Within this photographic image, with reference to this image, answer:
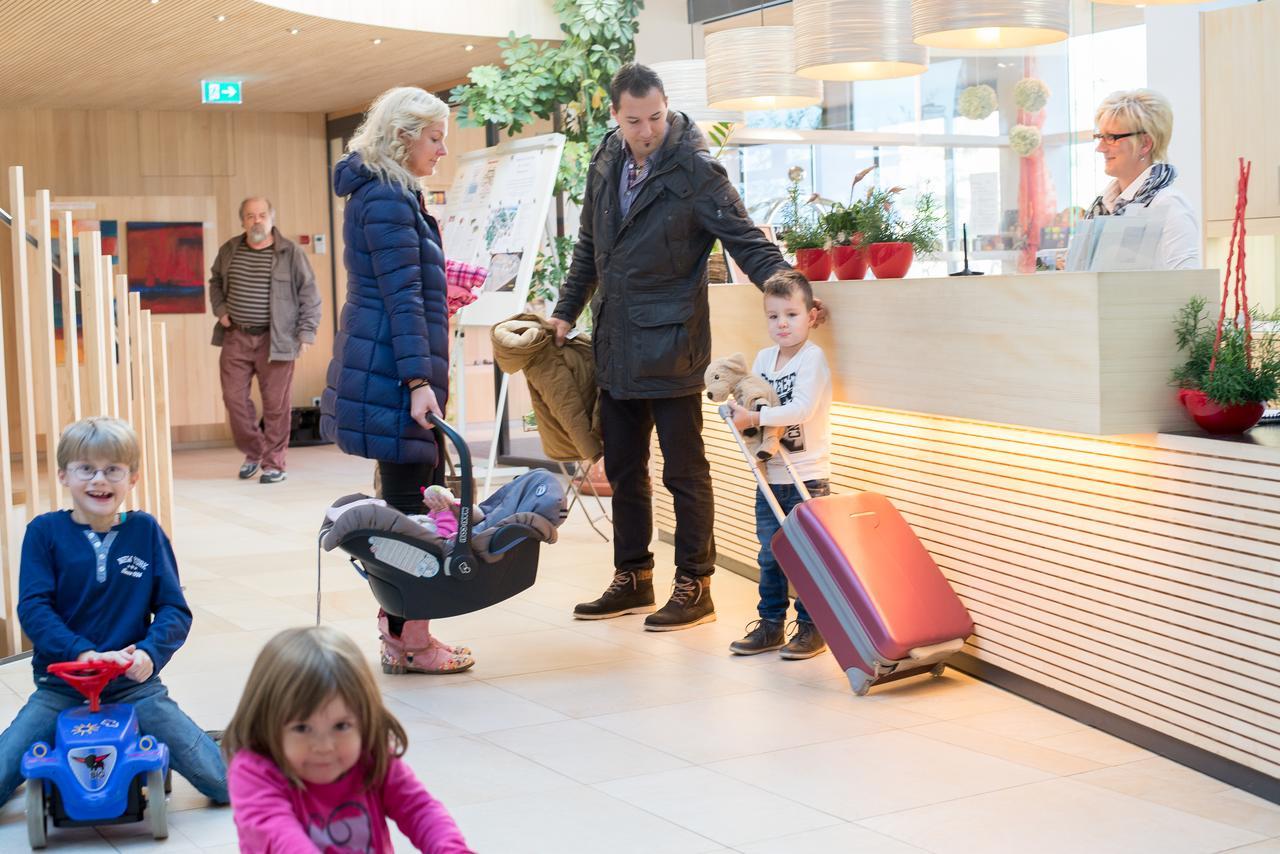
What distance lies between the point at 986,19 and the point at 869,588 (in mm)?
1874

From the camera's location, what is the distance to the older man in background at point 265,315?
9758mm

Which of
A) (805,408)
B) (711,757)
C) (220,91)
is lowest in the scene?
(711,757)

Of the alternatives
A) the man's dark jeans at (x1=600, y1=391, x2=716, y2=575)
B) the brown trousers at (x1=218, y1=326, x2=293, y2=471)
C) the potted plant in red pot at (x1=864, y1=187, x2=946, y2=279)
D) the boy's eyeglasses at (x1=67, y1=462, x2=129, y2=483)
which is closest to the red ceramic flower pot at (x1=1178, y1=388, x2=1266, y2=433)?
the potted plant in red pot at (x1=864, y1=187, x2=946, y2=279)

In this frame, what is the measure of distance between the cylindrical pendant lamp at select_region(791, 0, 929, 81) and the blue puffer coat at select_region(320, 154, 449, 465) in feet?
5.92

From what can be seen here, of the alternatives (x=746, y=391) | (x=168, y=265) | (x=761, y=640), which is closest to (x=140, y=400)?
(x=746, y=391)

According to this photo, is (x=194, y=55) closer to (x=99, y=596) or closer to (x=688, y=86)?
(x=688, y=86)

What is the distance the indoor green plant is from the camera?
135 inches

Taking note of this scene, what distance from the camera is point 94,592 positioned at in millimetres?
3217

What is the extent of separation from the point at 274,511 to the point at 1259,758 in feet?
20.1

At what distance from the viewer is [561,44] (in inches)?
Answer: 371

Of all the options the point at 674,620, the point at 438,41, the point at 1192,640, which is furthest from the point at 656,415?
the point at 438,41

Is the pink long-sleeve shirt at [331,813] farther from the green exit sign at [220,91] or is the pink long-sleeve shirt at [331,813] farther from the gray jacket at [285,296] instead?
the green exit sign at [220,91]

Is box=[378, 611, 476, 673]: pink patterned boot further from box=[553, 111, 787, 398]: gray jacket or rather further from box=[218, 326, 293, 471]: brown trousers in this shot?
box=[218, 326, 293, 471]: brown trousers

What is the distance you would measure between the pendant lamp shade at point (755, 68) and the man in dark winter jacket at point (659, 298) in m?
1.77
